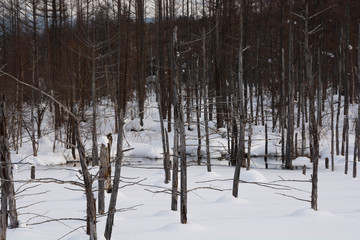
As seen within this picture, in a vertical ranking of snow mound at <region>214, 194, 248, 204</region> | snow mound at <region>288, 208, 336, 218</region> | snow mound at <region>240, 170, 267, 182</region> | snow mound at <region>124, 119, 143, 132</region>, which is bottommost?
snow mound at <region>240, 170, 267, 182</region>

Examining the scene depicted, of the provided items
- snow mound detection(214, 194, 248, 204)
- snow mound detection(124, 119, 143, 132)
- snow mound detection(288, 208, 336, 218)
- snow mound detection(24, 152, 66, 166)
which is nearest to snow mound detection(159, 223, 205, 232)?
snow mound detection(288, 208, 336, 218)

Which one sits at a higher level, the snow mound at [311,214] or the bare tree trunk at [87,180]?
the bare tree trunk at [87,180]

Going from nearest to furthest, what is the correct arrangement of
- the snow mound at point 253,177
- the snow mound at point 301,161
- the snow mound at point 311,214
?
the snow mound at point 311,214
the snow mound at point 253,177
the snow mound at point 301,161

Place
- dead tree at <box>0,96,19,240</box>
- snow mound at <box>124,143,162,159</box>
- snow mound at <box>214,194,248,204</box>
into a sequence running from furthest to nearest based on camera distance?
snow mound at <box>124,143,162,159</box>
snow mound at <box>214,194,248,204</box>
dead tree at <box>0,96,19,240</box>

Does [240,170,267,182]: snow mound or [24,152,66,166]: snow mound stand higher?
[240,170,267,182]: snow mound

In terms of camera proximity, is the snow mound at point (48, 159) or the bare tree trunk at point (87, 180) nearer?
the bare tree trunk at point (87, 180)

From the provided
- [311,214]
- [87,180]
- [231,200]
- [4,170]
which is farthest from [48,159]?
[87,180]

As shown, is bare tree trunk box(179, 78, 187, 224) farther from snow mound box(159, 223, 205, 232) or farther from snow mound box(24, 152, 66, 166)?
snow mound box(24, 152, 66, 166)

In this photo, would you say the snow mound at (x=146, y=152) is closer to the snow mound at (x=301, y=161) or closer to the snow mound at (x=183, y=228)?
the snow mound at (x=301, y=161)

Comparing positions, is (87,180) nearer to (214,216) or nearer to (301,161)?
(214,216)

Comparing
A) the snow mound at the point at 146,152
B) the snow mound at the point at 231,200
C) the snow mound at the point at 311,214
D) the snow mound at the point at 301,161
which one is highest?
the snow mound at the point at 311,214

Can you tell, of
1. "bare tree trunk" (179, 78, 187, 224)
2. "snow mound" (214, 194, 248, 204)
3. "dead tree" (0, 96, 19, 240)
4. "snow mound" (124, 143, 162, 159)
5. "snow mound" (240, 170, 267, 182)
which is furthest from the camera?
"snow mound" (124, 143, 162, 159)

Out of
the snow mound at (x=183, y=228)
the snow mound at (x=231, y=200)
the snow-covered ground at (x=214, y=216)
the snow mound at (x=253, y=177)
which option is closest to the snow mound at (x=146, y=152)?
the snow mound at (x=253, y=177)

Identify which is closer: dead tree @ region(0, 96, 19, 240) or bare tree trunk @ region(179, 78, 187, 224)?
dead tree @ region(0, 96, 19, 240)
